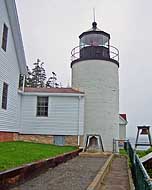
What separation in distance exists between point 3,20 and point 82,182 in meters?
10.1

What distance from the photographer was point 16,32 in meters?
16.3

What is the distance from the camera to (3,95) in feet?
50.2

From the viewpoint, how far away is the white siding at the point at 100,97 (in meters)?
20.0

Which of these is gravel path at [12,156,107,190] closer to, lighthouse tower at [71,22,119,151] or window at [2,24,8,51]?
window at [2,24,8,51]

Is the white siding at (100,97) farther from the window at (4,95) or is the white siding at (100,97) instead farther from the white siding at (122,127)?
the white siding at (122,127)

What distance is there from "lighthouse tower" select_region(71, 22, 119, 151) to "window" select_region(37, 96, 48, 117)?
9.03 feet

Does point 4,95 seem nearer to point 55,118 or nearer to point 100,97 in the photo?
point 55,118

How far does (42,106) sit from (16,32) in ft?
17.5

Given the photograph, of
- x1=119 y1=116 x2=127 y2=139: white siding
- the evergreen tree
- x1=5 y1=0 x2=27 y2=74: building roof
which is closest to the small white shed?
x1=5 y1=0 x2=27 y2=74: building roof

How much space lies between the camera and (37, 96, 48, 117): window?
63.0 feet

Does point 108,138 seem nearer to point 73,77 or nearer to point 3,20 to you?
Answer: point 73,77

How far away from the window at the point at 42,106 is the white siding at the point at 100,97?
275 cm

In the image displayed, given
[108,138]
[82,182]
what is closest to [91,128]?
[108,138]

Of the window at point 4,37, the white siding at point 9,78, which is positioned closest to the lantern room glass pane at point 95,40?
the white siding at point 9,78
